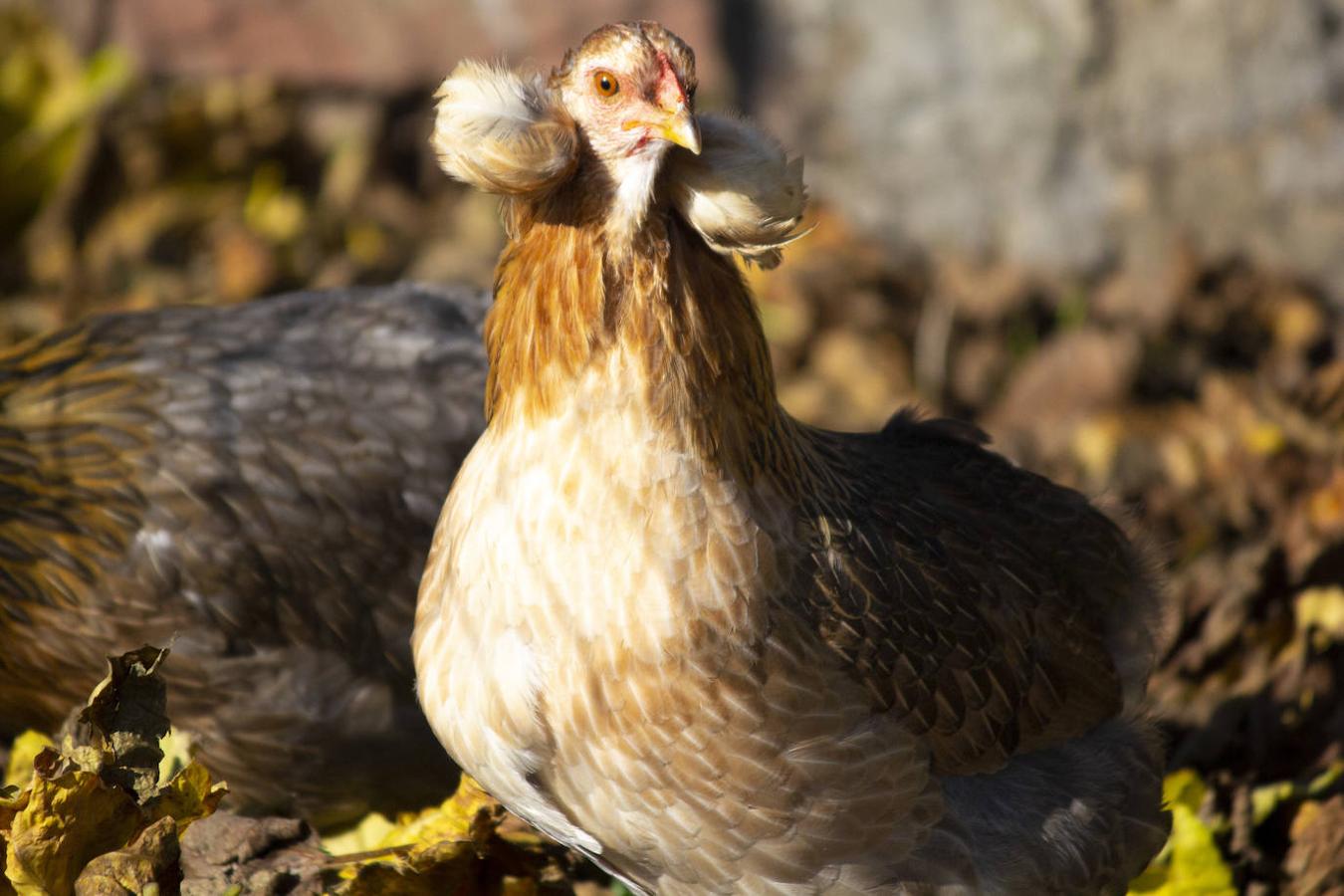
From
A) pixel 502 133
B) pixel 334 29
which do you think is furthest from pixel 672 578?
pixel 334 29

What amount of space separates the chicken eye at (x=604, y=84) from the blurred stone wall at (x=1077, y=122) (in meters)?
3.39

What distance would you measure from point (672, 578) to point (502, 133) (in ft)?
2.22

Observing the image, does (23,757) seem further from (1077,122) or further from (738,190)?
(1077,122)

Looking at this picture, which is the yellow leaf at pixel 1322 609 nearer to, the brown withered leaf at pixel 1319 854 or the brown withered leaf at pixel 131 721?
the brown withered leaf at pixel 1319 854

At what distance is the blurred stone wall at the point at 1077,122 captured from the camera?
4906mm

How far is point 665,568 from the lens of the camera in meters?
2.16

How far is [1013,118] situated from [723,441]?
134 inches

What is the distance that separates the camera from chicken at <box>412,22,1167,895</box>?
2.08m

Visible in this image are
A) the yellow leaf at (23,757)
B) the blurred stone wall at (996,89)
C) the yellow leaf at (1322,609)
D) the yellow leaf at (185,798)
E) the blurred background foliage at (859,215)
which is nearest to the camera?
the yellow leaf at (185,798)

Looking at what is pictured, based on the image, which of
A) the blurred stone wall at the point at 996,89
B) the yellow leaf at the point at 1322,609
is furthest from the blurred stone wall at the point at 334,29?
the yellow leaf at the point at 1322,609

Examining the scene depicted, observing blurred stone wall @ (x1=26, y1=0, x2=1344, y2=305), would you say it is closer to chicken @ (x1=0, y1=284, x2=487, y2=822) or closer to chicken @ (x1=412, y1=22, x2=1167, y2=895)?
chicken @ (x1=0, y1=284, x2=487, y2=822)

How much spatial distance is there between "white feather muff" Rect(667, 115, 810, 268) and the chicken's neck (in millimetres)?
51

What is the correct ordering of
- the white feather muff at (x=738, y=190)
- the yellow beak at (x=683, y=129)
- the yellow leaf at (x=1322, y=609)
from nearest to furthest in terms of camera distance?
the yellow beak at (x=683, y=129) → the white feather muff at (x=738, y=190) → the yellow leaf at (x=1322, y=609)

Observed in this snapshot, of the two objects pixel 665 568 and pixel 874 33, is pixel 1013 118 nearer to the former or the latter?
pixel 874 33
